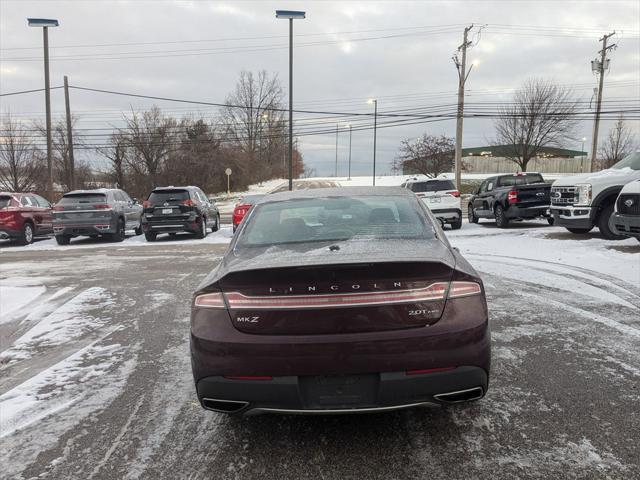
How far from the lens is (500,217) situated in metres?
15.8

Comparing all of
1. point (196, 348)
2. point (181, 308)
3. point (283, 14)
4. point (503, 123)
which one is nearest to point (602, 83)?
point (503, 123)

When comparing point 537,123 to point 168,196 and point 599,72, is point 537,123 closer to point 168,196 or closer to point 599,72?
point 599,72

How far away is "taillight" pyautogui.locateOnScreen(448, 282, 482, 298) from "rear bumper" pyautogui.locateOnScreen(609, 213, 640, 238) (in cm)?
748

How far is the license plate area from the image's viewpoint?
8.48ft

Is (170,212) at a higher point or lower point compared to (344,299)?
lower

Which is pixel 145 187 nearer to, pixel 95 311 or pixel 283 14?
pixel 283 14

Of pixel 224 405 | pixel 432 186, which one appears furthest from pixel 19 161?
pixel 224 405

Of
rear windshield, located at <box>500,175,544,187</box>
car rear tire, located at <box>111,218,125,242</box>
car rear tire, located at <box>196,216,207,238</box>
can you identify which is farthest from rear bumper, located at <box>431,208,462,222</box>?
car rear tire, located at <box>111,218,125,242</box>

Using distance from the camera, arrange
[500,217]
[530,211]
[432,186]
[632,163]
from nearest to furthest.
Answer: [632,163] → [530,211] → [500,217] → [432,186]

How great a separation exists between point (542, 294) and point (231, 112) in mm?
58170

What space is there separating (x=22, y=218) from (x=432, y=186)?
1345 centimetres

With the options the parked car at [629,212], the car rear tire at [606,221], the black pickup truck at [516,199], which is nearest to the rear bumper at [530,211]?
the black pickup truck at [516,199]

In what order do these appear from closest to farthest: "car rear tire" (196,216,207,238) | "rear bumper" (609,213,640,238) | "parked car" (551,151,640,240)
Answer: "rear bumper" (609,213,640,238) → "parked car" (551,151,640,240) → "car rear tire" (196,216,207,238)

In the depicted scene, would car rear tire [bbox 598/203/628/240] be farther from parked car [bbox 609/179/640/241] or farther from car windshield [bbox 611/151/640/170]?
parked car [bbox 609/179/640/241]
